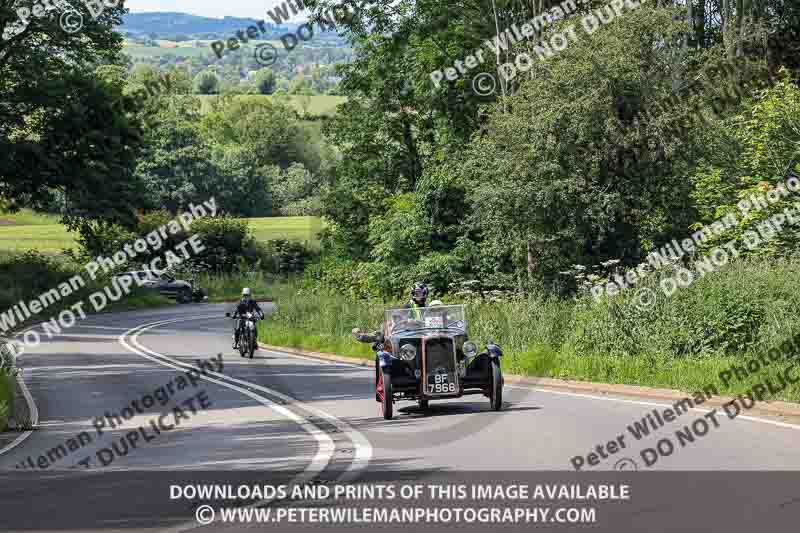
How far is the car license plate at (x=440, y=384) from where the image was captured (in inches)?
746

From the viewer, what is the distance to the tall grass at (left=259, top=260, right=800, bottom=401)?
21453mm

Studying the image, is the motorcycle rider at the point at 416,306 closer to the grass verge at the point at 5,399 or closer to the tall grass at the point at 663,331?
the tall grass at the point at 663,331

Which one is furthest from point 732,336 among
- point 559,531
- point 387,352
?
point 559,531

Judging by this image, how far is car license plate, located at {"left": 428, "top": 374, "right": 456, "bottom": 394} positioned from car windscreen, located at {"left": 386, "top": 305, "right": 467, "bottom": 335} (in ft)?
2.96

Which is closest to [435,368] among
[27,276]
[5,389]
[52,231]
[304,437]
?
Result: [304,437]

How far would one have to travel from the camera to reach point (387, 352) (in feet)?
63.2

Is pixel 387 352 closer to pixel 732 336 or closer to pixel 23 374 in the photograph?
pixel 732 336

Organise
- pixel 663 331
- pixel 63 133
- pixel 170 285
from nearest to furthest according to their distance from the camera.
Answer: pixel 663 331, pixel 63 133, pixel 170 285

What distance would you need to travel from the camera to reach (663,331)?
78.4 feet

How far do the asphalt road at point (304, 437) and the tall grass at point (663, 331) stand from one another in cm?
144

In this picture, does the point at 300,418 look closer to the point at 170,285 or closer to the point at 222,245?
the point at 170,285

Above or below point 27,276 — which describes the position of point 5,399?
below

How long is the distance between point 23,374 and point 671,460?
71.0 feet

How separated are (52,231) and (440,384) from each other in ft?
283
